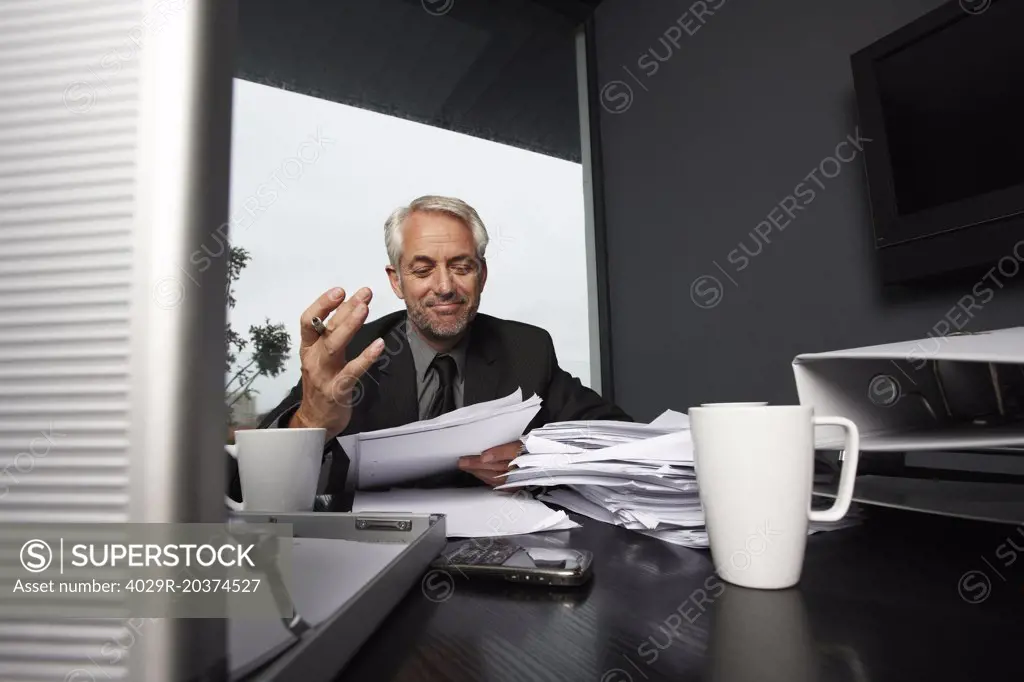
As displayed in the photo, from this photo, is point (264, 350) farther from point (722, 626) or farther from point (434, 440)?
point (722, 626)

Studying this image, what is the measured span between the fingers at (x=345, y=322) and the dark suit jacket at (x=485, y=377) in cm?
40

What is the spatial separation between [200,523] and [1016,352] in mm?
452

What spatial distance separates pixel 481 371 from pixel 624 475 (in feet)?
2.91

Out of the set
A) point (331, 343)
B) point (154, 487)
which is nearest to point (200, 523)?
point (154, 487)

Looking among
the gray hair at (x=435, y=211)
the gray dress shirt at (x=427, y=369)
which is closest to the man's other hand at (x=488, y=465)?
the gray dress shirt at (x=427, y=369)

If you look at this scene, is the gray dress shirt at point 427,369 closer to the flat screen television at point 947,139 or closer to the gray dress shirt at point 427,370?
the gray dress shirt at point 427,370

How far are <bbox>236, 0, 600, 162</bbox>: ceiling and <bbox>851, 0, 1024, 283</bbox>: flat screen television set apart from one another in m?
1.03

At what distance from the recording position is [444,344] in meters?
1.43

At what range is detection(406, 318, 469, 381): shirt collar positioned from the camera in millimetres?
1397

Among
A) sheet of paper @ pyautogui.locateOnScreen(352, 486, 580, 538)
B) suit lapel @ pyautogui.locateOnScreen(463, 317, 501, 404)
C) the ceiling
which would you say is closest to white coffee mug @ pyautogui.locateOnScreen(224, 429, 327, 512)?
sheet of paper @ pyautogui.locateOnScreen(352, 486, 580, 538)

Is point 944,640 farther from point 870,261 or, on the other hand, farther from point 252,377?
point 252,377

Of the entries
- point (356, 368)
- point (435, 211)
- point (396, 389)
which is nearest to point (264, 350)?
point (396, 389)

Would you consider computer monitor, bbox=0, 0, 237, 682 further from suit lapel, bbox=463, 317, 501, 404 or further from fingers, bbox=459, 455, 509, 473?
suit lapel, bbox=463, 317, 501, 404

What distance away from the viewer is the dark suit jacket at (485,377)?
1.24 m
